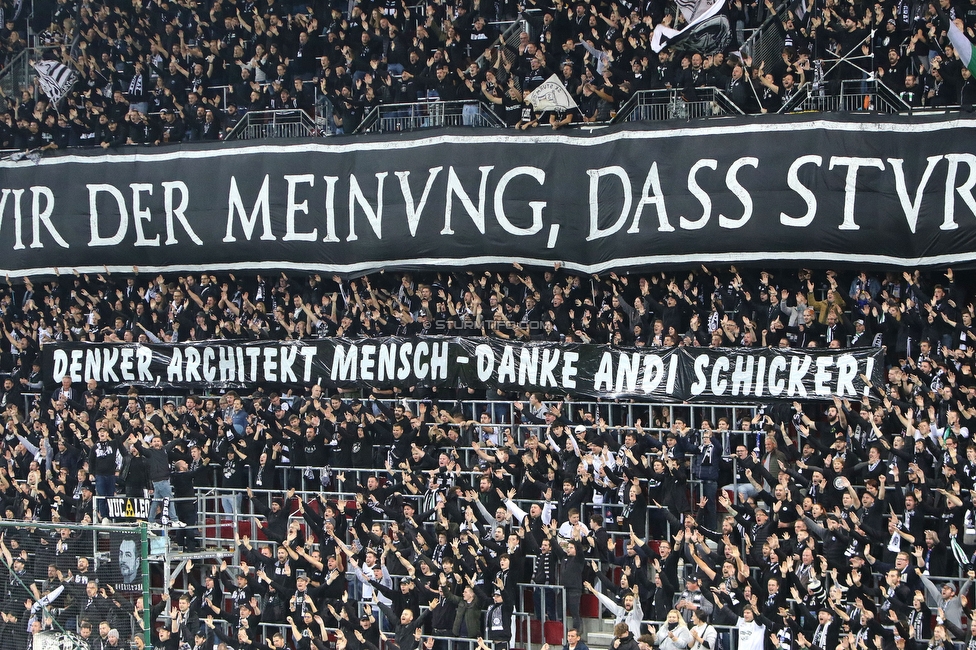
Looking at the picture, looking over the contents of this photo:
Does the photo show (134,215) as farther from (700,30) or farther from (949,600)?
(949,600)

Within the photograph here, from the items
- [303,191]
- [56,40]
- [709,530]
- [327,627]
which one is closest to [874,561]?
[709,530]

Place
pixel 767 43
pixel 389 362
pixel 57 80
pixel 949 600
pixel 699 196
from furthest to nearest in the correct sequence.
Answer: pixel 57 80, pixel 767 43, pixel 389 362, pixel 699 196, pixel 949 600

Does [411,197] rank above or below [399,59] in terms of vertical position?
below

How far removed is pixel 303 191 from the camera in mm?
25406

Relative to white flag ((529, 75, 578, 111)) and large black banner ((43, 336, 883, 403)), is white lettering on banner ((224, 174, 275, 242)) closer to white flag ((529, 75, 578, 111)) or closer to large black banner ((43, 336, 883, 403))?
large black banner ((43, 336, 883, 403))

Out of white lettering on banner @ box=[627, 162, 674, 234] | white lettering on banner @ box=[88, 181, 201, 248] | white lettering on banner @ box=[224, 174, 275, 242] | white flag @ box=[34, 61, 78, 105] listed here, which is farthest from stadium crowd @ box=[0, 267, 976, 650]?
white flag @ box=[34, 61, 78, 105]

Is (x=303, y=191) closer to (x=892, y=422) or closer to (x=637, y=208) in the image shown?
(x=637, y=208)

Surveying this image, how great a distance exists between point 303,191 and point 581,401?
236 inches

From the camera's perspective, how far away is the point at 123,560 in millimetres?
20391

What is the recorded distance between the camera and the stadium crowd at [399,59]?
22953 mm

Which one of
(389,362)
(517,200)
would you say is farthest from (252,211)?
(517,200)

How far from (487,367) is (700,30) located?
591 cm

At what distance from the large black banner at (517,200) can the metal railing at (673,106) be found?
0.56 metres

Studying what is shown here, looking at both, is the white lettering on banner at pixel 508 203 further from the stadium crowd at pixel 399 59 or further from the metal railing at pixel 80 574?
the metal railing at pixel 80 574
